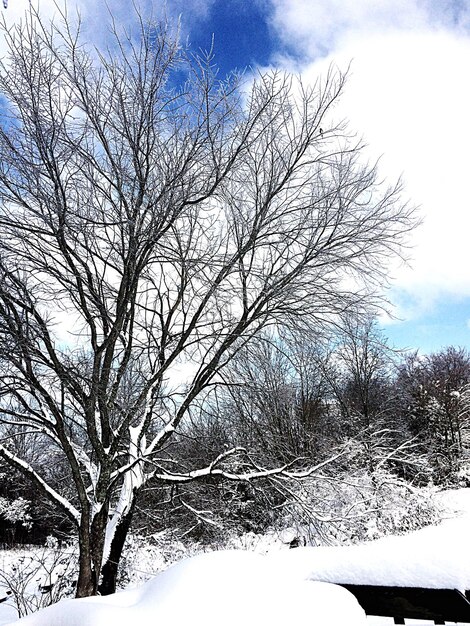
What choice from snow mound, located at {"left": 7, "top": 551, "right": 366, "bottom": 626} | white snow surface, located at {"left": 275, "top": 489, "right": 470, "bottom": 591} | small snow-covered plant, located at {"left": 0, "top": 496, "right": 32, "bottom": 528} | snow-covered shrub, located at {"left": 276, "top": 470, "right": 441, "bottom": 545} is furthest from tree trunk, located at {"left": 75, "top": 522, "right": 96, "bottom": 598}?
small snow-covered plant, located at {"left": 0, "top": 496, "right": 32, "bottom": 528}

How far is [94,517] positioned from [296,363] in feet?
13.5

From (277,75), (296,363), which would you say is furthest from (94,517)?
(277,75)

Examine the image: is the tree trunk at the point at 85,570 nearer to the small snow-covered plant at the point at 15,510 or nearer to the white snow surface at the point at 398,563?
the white snow surface at the point at 398,563

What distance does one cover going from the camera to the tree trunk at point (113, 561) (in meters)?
6.75

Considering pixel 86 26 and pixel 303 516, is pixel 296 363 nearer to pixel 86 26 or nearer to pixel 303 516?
pixel 303 516

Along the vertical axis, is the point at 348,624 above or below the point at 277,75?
below

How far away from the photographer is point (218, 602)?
147 centimetres

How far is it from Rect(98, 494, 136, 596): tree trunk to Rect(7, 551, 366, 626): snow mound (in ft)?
18.9

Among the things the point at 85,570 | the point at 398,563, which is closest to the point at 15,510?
the point at 85,570

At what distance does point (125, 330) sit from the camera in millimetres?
8055

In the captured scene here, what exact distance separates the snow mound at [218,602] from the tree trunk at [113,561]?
18.9 ft

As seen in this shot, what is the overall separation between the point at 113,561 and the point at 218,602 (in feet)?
20.7

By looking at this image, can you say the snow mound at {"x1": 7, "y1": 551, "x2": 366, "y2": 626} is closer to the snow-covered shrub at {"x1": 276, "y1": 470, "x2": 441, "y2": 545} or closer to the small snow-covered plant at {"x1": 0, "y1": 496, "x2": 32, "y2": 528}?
the snow-covered shrub at {"x1": 276, "y1": 470, "x2": 441, "y2": 545}

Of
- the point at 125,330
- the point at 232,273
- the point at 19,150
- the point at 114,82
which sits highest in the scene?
the point at 114,82
